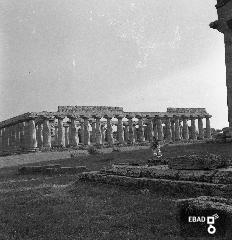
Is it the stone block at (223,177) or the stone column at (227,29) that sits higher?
the stone column at (227,29)

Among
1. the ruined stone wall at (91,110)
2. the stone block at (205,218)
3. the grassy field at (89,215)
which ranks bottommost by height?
the grassy field at (89,215)

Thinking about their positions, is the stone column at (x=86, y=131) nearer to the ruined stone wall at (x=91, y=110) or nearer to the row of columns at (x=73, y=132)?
the row of columns at (x=73, y=132)

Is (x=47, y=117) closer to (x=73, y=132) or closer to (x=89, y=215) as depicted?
(x=73, y=132)

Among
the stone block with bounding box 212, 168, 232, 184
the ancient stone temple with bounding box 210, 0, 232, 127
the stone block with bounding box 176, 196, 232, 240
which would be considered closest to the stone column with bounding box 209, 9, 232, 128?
the ancient stone temple with bounding box 210, 0, 232, 127

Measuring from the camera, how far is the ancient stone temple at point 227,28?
62.1 ft

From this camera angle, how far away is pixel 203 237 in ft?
16.9

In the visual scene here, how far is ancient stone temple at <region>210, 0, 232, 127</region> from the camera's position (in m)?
18.9

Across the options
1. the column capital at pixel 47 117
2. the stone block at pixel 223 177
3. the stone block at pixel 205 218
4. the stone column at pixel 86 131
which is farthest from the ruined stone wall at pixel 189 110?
the stone block at pixel 205 218

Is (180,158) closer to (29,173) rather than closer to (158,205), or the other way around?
(158,205)

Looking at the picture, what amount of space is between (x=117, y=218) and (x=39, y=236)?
1.72 metres

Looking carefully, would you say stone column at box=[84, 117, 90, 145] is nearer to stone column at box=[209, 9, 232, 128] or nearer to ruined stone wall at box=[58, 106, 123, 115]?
ruined stone wall at box=[58, 106, 123, 115]

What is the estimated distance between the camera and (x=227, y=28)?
1912 cm

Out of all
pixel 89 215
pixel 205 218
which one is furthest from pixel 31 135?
pixel 205 218

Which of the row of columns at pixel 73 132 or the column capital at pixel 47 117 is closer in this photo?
the column capital at pixel 47 117
